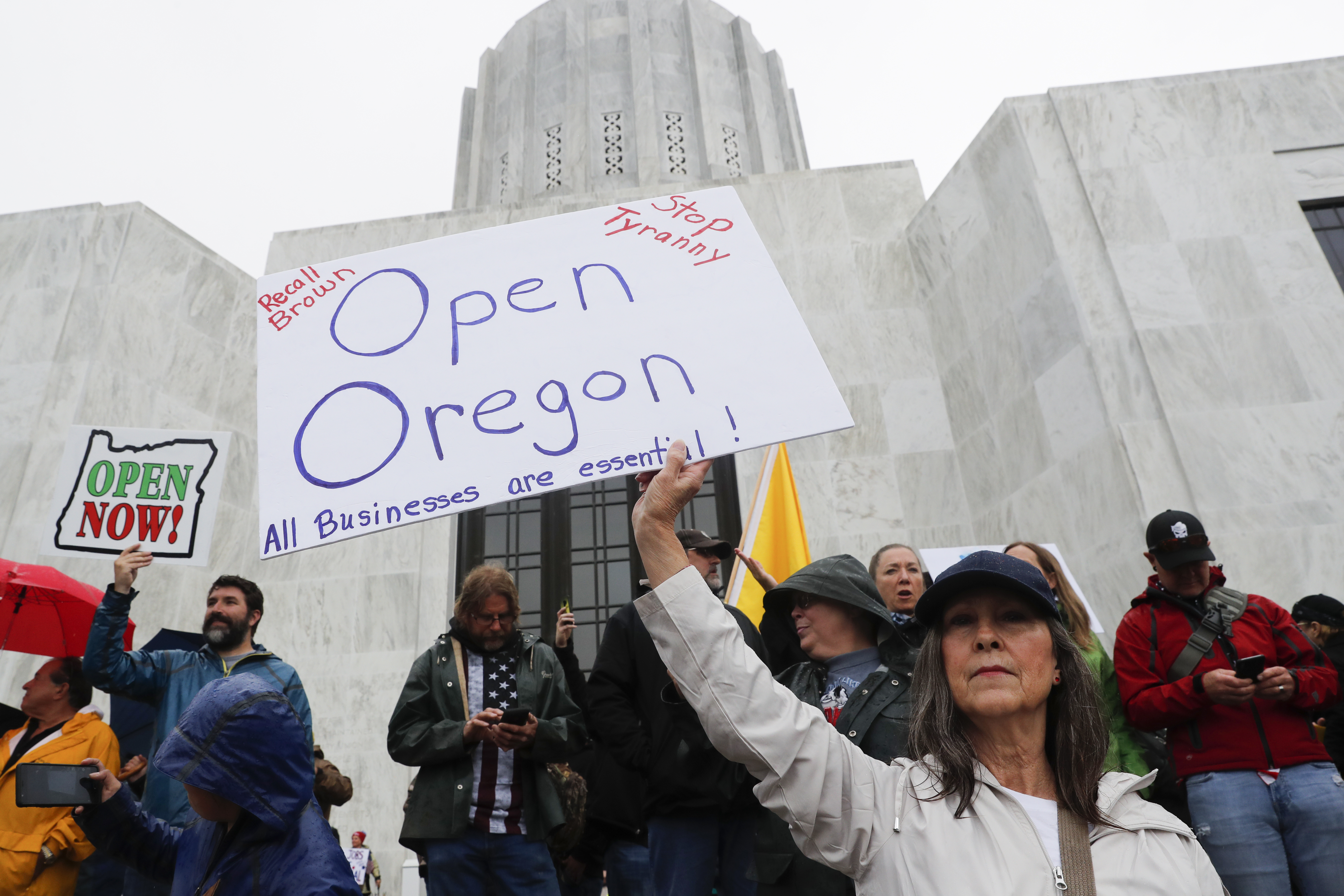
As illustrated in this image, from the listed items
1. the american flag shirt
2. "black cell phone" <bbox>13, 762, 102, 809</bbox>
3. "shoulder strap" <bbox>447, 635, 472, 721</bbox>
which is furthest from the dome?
"black cell phone" <bbox>13, 762, 102, 809</bbox>

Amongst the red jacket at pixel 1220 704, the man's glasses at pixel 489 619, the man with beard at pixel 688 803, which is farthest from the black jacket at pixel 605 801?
the red jacket at pixel 1220 704

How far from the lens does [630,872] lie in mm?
4445

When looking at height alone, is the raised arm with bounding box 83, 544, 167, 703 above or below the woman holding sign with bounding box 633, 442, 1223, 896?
above

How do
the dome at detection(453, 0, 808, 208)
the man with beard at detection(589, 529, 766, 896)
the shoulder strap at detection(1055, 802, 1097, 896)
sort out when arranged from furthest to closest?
the dome at detection(453, 0, 808, 208) → the man with beard at detection(589, 529, 766, 896) → the shoulder strap at detection(1055, 802, 1097, 896)

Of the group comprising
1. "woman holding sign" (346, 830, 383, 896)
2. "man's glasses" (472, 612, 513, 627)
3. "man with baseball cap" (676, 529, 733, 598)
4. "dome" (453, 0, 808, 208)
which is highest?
"dome" (453, 0, 808, 208)

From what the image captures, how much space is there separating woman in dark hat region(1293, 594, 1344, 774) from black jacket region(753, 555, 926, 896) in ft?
9.09

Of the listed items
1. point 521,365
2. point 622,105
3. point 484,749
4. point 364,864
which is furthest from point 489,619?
point 622,105

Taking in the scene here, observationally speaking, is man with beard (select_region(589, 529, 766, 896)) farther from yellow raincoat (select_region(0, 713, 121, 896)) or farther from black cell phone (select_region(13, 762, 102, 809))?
yellow raincoat (select_region(0, 713, 121, 896))

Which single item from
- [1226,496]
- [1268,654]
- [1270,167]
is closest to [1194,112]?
[1270,167]

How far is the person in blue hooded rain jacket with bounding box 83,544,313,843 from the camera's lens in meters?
4.17

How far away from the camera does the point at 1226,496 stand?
7.24 metres

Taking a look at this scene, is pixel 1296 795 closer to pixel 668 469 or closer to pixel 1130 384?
pixel 668 469

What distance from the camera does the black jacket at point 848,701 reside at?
2.80 meters

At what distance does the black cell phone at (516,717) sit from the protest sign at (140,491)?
2.89 metres
